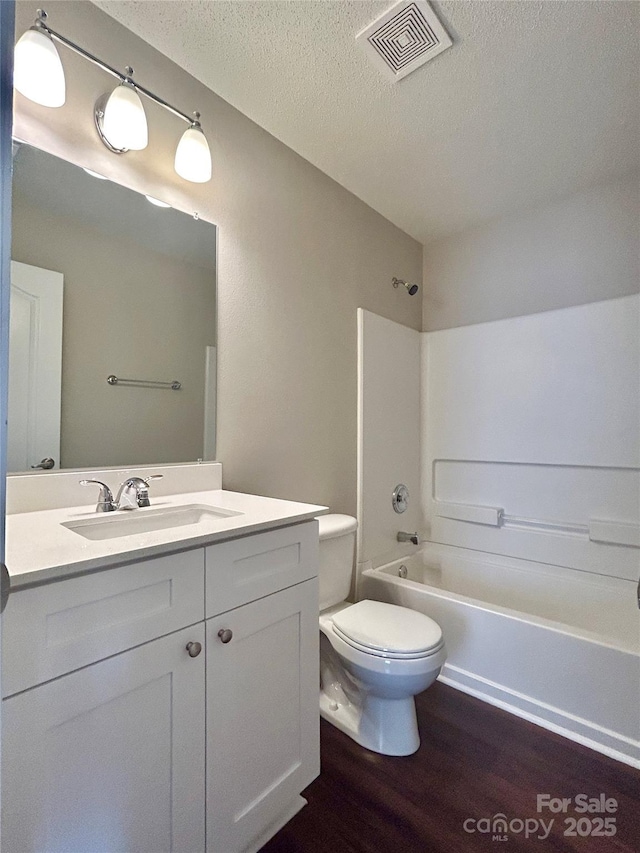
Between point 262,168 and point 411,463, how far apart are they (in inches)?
71.1

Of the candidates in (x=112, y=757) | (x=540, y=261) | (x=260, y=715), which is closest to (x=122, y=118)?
(x=112, y=757)

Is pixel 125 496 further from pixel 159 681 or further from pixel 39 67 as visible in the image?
pixel 39 67

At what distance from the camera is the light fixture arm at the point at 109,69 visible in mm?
1085

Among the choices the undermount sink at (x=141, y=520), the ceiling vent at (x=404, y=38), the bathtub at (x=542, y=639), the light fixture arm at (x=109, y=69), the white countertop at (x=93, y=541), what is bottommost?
the bathtub at (x=542, y=639)

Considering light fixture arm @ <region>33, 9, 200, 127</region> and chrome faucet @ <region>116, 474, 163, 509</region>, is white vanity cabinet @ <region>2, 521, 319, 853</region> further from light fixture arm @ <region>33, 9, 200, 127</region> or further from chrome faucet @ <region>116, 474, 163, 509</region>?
light fixture arm @ <region>33, 9, 200, 127</region>

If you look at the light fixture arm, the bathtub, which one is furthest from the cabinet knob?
the light fixture arm

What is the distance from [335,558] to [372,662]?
0.45 meters

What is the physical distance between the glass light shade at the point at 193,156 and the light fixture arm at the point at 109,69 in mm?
52

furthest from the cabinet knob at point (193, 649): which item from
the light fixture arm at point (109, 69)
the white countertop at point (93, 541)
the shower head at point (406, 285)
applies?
the shower head at point (406, 285)

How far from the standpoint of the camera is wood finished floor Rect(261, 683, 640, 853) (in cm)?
112

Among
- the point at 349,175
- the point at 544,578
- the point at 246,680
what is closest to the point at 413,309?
the point at 349,175

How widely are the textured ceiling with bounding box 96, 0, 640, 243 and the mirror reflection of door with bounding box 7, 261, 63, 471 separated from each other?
912 mm

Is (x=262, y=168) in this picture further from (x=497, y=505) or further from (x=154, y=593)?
(x=497, y=505)

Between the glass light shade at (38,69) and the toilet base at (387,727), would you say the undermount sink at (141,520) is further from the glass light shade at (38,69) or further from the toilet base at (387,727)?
the glass light shade at (38,69)
